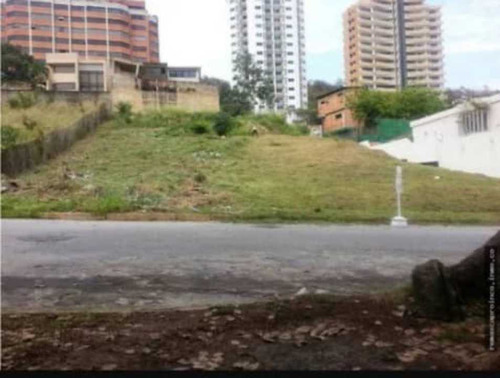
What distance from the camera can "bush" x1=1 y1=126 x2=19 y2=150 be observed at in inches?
126

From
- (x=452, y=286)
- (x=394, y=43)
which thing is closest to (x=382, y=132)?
(x=394, y=43)

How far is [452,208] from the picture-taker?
3322 mm

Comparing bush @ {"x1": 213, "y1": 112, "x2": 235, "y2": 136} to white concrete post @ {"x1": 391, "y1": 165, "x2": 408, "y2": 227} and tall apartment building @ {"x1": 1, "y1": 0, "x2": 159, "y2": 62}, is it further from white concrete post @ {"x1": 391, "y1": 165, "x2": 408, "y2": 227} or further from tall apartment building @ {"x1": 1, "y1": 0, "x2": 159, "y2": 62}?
tall apartment building @ {"x1": 1, "y1": 0, "x2": 159, "y2": 62}

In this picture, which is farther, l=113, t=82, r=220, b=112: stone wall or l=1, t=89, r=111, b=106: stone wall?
l=113, t=82, r=220, b=112: stone wall

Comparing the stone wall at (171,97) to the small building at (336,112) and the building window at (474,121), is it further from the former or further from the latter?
the building window at (474,121)

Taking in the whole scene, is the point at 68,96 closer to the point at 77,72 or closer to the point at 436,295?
the point at 77,72

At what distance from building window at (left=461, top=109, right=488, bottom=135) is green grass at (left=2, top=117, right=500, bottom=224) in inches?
10.8

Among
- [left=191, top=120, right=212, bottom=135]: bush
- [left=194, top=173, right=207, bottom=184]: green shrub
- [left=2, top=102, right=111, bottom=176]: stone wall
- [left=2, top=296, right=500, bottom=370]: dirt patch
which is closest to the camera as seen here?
[left=2, top=296, right=500, bottom=370]: dirt patch

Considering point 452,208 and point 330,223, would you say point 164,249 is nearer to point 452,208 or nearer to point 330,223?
point 330,223

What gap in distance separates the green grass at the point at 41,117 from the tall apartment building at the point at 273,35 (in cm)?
158

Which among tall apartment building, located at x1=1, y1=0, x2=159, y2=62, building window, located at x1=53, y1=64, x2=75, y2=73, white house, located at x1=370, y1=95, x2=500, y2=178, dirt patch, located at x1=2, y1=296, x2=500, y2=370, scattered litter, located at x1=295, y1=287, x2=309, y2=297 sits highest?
tall apartment building, located at x1=1, y1=0, x2=159, y2=62

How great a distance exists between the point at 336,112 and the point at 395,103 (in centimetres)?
40

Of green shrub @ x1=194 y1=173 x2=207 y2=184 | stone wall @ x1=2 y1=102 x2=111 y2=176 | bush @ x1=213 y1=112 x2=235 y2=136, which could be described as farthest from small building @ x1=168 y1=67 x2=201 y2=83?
bush @ x1=213 y1=112 x2=235 y2=136

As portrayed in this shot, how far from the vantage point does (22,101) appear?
3.54 m
